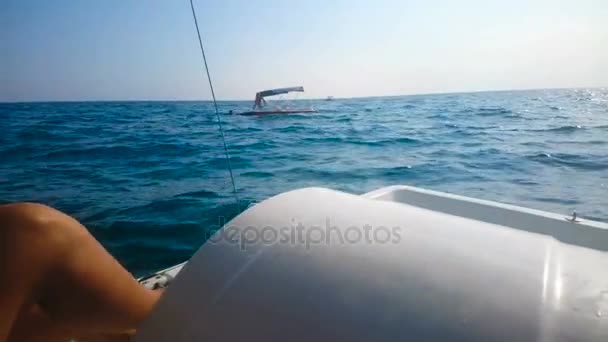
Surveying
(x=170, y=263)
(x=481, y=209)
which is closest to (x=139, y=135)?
(x=170, y=263)

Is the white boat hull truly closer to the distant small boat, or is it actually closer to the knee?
the knee

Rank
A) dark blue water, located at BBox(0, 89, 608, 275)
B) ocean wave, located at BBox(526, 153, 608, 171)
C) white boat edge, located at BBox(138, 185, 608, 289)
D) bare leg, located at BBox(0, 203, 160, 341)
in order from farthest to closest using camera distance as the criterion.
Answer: ocean wave, located at BBox(526, 153, 608, 171) → dark blue water, located at BBox(0, 89, 608, 275) → white boat edge, located at BBox(138, 185, 608, 289) → bare leg, located at BBox(0, 203, 160, 341)


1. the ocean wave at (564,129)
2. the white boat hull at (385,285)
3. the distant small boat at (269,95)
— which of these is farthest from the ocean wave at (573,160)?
the distant small boat at (269,95)

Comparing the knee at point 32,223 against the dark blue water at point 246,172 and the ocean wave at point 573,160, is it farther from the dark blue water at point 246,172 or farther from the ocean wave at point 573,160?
the ocean wave at point 573,160

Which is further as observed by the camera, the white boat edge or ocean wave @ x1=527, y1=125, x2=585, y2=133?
ocean wave @ x1=527, y1=125, x2=585, y2=133

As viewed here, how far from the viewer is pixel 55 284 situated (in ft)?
2.78

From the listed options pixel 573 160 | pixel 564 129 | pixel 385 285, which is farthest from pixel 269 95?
pixel 385 285

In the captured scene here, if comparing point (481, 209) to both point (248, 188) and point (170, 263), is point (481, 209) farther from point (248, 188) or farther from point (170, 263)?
point (248, 188)

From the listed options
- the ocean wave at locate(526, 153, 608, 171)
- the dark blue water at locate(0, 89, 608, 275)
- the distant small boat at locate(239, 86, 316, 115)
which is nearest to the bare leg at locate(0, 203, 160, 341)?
the dark blue water at locate(0, 89, 608, 275)

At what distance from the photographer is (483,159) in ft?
25.1

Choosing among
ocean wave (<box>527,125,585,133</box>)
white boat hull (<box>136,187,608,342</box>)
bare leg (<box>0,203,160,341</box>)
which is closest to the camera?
white boat hull (<box>136,187,608,342</box>)

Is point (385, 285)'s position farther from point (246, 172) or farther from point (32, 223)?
point (246, 172)

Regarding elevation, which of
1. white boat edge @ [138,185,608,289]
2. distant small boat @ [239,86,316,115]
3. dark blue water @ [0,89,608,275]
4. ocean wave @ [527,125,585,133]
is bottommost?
dark blue water @ [0,89,608,275]

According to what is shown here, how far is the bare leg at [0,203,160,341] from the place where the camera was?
825 millimetres
